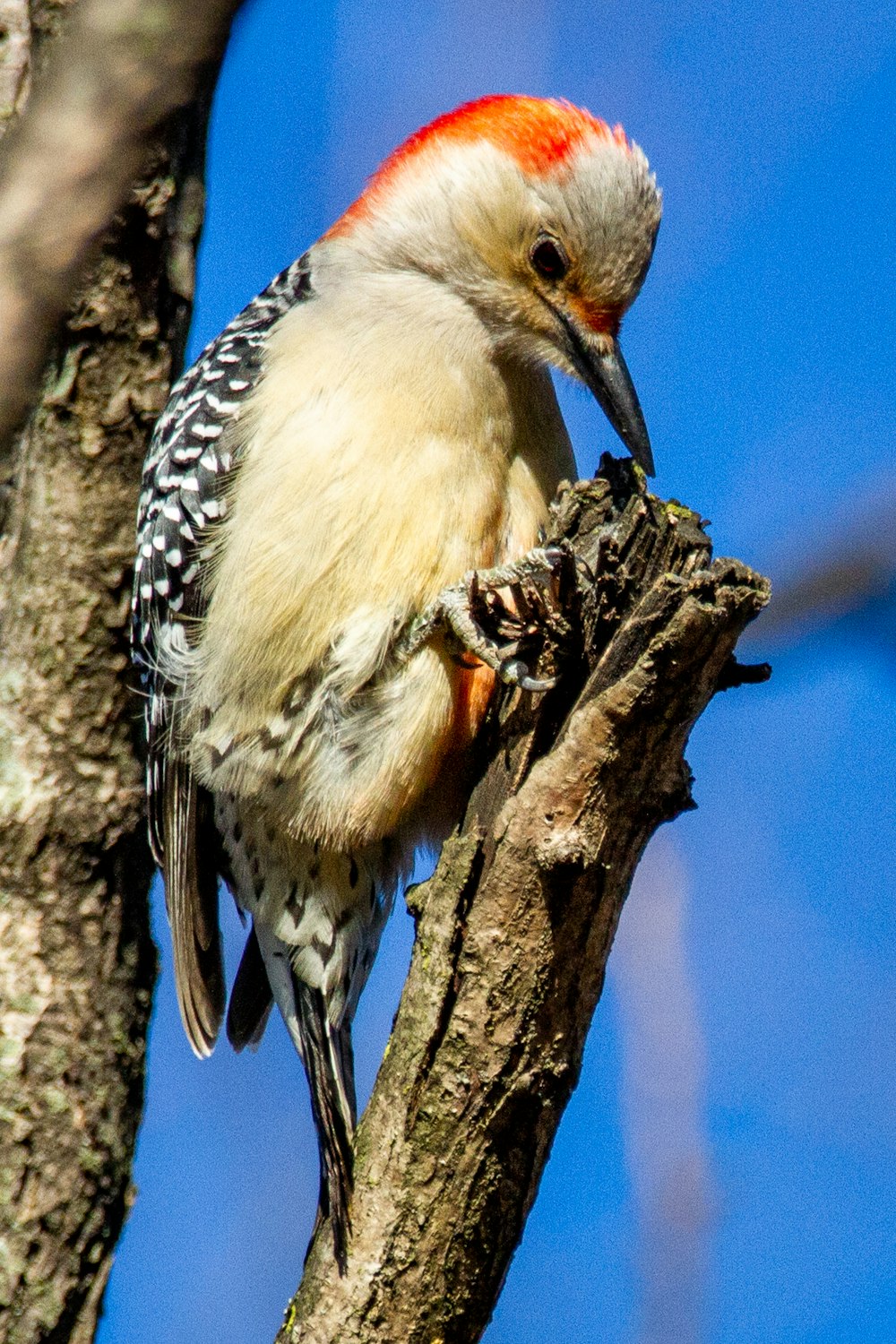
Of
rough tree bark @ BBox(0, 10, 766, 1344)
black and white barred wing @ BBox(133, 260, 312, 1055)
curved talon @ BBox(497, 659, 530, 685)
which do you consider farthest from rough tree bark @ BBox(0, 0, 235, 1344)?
curved talon @ BBox(497, 659, 530, 685)

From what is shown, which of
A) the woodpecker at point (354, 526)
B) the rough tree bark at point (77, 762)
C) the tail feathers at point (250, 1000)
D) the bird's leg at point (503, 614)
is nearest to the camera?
the bird's leg at point (503, 614)

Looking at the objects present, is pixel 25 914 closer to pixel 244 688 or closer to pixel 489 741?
pixel 244 688

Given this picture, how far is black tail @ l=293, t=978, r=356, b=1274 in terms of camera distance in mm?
3746

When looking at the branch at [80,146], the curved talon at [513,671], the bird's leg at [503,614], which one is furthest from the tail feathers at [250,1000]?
the branch at [80,146]

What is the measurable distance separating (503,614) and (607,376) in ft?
3.54

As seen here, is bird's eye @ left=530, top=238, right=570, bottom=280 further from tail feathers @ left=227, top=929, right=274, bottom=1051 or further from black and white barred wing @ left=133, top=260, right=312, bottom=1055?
tail feathers @ left=227, top=929, right=274, bottom=1051

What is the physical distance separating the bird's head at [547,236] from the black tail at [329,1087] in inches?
80.6

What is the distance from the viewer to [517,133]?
4684 mm

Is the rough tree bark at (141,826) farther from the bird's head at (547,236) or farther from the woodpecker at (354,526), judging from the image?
the bird's head at (547,236)

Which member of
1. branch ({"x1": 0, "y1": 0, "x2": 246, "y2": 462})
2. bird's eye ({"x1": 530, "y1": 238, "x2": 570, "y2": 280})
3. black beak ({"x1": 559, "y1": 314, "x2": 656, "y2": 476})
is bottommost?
branch ({"x1": 0, "y1": 0, "x2": 246, "y2": 462})

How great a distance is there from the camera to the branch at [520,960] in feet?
10.8

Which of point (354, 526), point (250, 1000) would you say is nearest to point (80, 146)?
point (354, 526)

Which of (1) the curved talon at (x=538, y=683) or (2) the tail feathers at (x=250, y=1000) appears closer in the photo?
(1) the curved talon at (x=538, y=683)

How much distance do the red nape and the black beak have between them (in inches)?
21.1
